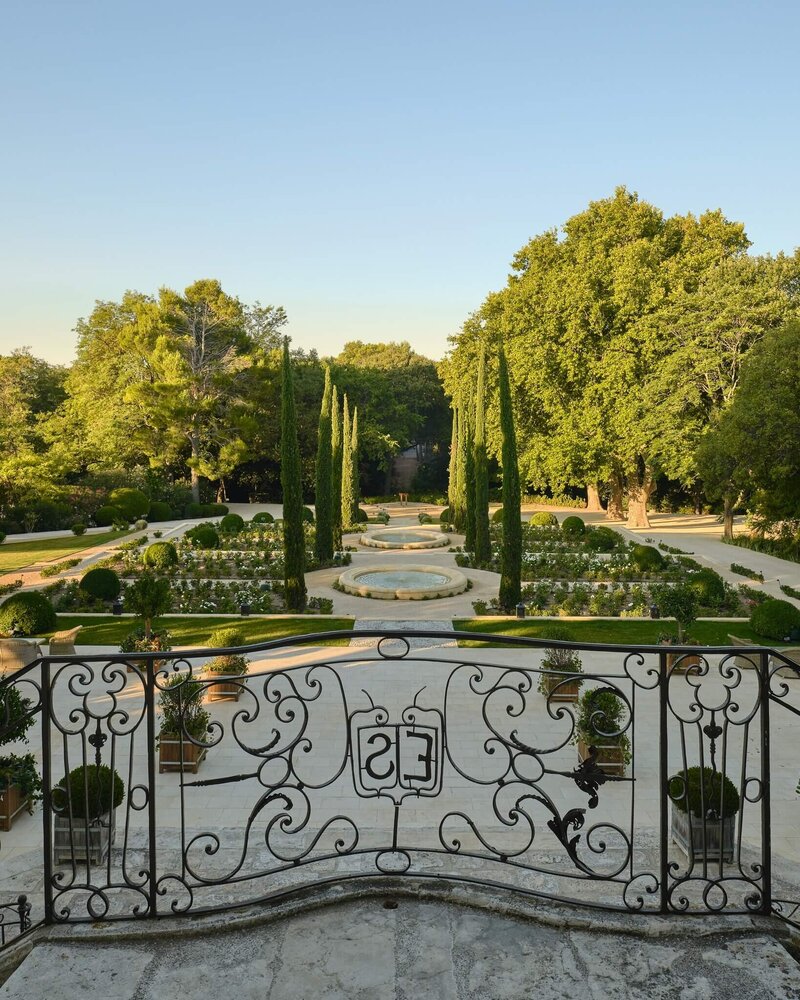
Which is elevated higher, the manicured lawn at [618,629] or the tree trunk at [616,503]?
the tree trunk at [616,503]

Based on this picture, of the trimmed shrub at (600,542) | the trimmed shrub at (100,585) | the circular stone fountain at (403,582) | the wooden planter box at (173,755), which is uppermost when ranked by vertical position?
the trimmed shrub at (600,542)

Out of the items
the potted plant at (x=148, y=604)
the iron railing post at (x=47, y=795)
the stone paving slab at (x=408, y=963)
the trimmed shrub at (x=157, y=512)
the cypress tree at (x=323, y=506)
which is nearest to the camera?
the stone paving slab at (x=408, y=963)

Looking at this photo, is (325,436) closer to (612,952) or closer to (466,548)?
(466,548)

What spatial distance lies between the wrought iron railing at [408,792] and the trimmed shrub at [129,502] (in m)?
20.2

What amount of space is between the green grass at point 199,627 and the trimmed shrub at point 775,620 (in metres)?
7.90

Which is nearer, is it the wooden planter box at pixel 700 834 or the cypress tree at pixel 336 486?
the wooden planter box at pixel 700 834

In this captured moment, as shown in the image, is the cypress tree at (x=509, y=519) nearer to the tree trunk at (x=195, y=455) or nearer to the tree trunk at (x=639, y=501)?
the tree trunk at (x=639, y=501)

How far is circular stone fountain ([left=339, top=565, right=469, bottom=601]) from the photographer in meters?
17.7

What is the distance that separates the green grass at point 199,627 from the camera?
13453 mm

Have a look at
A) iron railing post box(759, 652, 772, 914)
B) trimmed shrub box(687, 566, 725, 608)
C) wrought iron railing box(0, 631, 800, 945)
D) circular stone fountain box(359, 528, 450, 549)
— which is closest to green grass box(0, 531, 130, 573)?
circular stone fountain box(359, 528, 450, 549)

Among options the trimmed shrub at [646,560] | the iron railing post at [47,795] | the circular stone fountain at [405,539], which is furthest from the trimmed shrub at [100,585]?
the iron railing post at [47,795]

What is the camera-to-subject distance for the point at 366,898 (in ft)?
11.8

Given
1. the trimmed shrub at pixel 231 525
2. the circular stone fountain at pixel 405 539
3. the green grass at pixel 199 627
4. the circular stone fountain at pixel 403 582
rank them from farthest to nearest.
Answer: the trimmed shrub at pixel 231 525 < the circular stone fountain at pixel 405 539 < the circular stone fountain at pixel 403 582 < the green grass at pixel 199 627

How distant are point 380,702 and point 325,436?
13960 mm
